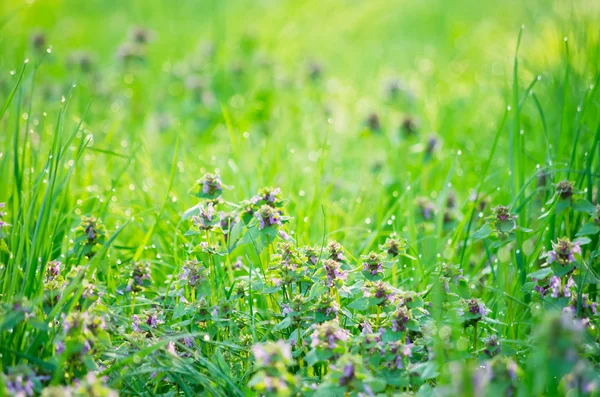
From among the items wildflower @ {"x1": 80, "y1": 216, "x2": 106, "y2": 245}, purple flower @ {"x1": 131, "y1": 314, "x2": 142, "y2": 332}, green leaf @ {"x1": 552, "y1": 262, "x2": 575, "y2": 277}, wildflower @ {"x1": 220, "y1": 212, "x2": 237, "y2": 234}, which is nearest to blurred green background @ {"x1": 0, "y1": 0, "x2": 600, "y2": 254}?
wildflower @ {"x1": 220, "y1": 212, "x2": 237, "y2": 234}

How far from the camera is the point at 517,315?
2318 mm

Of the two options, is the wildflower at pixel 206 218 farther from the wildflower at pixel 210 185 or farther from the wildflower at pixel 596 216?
the wildflower at pixel 596 216

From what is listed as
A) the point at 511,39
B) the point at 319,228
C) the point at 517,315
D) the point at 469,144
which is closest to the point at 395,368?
the point at 517,315

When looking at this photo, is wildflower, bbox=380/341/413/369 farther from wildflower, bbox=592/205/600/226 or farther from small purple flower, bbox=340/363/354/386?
wildflower, bbox=592/205/600/226

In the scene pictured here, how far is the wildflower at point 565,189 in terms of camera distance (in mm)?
2039

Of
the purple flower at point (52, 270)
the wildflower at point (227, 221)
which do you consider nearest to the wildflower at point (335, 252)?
the wildflower at point (227, 221)

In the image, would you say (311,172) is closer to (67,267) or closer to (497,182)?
(497,182)

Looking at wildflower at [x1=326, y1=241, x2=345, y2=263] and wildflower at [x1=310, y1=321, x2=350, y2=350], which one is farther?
wildflower at [x1=326, y1=241, x2=345, y2=263]

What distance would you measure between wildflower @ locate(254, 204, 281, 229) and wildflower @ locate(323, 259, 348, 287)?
20 centimetres

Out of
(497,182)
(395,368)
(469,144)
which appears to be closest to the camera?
(395,368)

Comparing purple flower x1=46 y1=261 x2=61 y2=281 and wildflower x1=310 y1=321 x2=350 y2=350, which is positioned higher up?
purple flower x1=46 y1=261 x2=61 y2=281

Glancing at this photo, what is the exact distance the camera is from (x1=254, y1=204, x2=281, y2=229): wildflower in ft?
6.43

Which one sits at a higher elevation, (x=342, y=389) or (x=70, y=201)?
(x=70, y=201)

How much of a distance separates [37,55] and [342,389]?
4.39m
